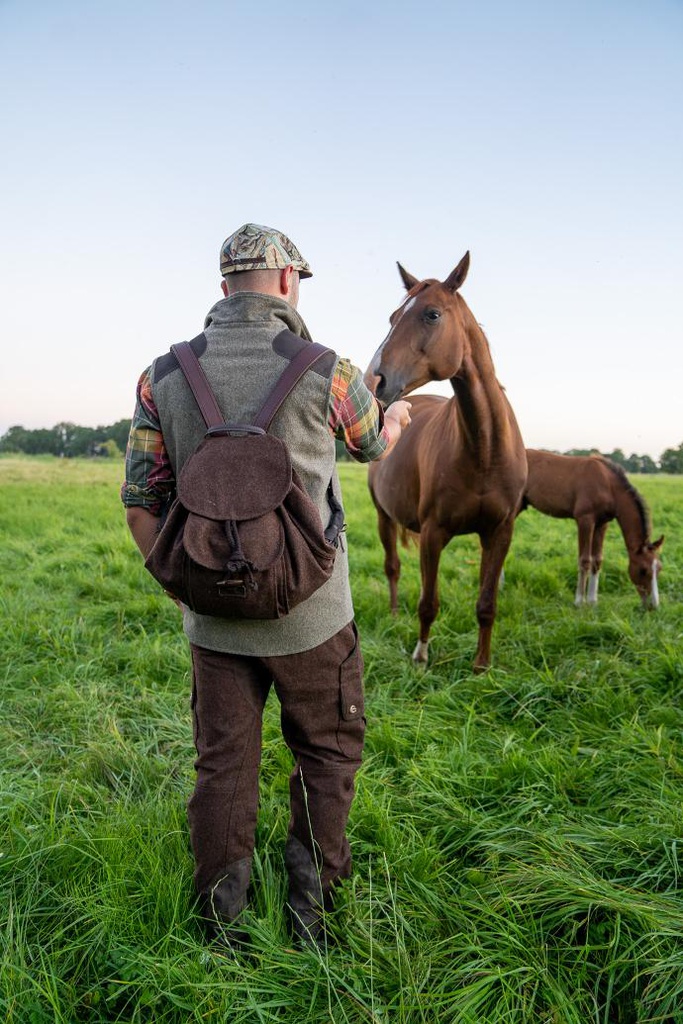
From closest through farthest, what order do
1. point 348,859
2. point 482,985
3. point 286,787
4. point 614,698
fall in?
point 482,985
point 348,859
point 286,787
point 614,698

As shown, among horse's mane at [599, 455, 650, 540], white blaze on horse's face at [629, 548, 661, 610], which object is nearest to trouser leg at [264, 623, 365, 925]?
white blaze on horse's face at [629, 548, 661, 610]

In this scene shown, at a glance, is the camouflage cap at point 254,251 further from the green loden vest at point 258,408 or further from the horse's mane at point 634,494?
the horse's mane at point 634,494

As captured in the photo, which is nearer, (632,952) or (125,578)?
(632,952)

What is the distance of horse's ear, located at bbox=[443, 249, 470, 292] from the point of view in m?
3.62

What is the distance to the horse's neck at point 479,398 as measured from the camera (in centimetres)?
399

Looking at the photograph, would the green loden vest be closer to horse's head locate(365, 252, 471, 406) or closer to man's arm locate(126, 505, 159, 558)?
man's arm locate(126, 505, 159, 558)

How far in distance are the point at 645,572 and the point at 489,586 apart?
262 centimetres

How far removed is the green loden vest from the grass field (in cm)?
85

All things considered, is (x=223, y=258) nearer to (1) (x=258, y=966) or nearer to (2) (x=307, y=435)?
(2) (x=307, y=435)

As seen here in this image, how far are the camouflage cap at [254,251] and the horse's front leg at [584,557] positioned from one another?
213 inches

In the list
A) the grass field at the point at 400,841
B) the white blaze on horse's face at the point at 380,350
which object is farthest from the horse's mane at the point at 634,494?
the white blaze on horse's face at the point at 380,350

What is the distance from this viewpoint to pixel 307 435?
1825mm

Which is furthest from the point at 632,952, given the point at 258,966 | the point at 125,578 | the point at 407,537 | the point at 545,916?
the point at 125,578

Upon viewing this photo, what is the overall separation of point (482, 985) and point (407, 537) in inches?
203
